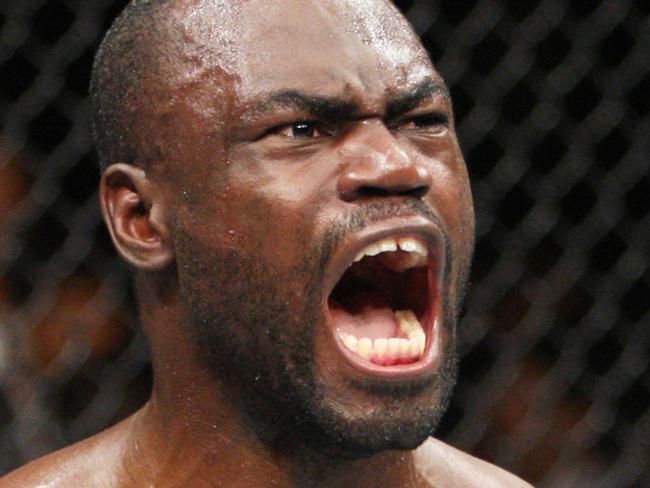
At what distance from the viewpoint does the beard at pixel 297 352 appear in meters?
1.21

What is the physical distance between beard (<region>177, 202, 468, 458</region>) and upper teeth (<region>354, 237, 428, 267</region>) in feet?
0.06

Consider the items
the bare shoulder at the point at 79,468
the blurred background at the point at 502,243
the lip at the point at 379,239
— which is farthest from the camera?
the blurred background at the point at 502,243

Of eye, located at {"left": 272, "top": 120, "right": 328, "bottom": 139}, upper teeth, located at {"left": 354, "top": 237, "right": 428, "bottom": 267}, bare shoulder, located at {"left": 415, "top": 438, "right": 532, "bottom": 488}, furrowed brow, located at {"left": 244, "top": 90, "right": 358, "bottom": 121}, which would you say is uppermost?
furrowed brow, located at {"left": 244, "top": 90, "right": 358, "bottom": 121}

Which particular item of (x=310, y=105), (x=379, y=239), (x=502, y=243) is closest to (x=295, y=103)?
(x=310, y=105)

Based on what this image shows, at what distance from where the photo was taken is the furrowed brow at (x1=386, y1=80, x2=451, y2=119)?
4.16ft

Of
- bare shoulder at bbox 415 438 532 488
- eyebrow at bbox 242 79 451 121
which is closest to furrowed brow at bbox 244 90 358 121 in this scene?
eyebrow at bbox 242 79 451 121

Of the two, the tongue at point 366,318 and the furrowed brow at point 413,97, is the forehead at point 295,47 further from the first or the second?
the tongue at point 366,318

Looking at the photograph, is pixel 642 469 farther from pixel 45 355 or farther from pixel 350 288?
pixel 350 288

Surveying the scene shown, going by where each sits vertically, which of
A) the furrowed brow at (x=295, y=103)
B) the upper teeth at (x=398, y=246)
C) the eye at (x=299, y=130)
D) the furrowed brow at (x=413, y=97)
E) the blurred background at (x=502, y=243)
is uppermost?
the furrowed brow at (x=295, y=103)

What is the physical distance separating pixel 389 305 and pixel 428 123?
0.48 ft

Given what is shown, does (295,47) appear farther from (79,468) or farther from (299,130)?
(79,468)

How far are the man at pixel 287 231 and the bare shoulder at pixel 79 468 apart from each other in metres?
0.03

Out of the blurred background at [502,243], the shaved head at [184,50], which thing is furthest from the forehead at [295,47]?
the blurred background at [502,243]

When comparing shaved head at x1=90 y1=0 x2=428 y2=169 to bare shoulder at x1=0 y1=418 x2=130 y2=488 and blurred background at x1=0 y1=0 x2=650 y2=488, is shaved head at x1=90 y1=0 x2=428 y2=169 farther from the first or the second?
blurred background at x1=0 y1=0 x2=650 y2=488
